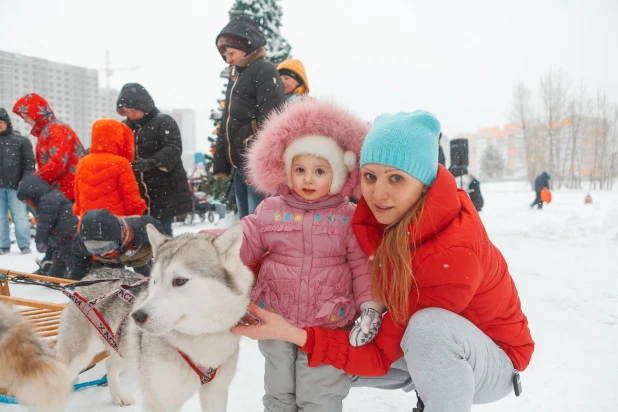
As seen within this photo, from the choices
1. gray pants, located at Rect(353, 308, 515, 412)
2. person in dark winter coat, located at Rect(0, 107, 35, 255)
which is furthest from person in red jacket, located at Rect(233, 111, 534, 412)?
person in dark winter coat, located at Rect(0, 107, 35, 255)

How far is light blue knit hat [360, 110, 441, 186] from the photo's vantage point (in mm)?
1700

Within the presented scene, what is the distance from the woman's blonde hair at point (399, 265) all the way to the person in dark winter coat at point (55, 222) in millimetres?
4367

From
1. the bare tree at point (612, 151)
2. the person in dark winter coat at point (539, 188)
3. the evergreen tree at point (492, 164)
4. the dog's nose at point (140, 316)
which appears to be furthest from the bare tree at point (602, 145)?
the dog's nose at point (140, 316)

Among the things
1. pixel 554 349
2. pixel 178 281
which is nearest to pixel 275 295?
pixel 178 281

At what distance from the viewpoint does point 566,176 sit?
35750 mm

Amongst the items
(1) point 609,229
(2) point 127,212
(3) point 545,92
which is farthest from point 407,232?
(3) point 545,92

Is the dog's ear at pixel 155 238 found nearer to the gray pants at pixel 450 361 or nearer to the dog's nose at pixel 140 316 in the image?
the dog's nose at pixel 140 316

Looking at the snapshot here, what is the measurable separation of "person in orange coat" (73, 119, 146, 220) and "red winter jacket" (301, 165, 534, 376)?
2801 millimetres

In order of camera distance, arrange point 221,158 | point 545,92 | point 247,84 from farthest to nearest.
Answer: point 545,92 → point 221,158 → point 247,84

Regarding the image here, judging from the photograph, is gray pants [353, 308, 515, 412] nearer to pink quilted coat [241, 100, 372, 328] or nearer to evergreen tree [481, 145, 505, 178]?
pink quilted coat [241, 100, 372, 328]

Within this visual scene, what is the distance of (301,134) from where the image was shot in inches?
83.8

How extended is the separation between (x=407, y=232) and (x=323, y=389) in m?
0.86

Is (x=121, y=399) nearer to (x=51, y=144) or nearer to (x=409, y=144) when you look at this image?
(x=409, y=144)

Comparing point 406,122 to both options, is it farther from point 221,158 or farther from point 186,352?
point 221,158
